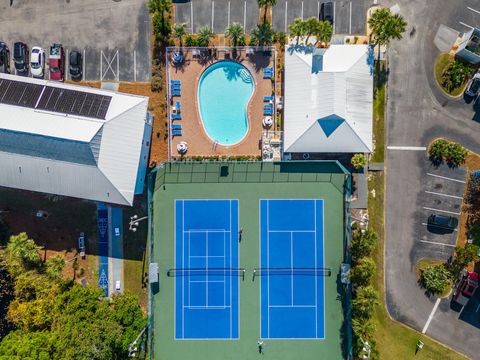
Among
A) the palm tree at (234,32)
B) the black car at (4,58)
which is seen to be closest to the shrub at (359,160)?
the palm tree at (234,32)

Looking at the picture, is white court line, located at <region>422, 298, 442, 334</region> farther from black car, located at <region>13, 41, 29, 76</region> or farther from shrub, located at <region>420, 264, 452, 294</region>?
black car, located at <region>13, 41, 29, 76</region>

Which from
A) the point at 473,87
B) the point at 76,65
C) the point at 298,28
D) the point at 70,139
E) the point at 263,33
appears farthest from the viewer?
the point at 76,65

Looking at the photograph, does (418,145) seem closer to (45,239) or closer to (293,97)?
(293,97)

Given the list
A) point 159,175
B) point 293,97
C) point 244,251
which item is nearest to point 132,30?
point 159,175

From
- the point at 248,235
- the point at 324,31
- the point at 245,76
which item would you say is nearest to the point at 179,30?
the point at 245,76

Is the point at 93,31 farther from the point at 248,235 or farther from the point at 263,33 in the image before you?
the point at 248,235

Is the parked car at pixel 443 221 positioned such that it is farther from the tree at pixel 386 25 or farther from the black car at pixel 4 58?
the black car at pixel 4 58

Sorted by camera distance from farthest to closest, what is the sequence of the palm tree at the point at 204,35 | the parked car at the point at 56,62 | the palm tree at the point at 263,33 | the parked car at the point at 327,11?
1. the parked car at the point at 56,62
2. the palm tree at the point at 263,33
3. the parked car at the point at 327,11
4. the palm tree at the point at 204,35
